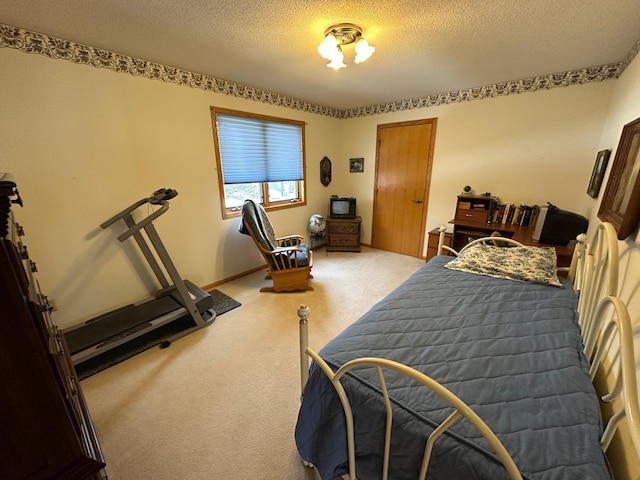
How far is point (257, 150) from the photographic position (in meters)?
3.47

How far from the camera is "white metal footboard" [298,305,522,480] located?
2.08 feet

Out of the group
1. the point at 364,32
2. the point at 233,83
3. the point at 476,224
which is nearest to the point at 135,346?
the point at 233,83

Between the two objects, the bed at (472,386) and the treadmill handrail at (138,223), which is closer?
the bed at (472,386)

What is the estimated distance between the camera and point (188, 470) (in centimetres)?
132

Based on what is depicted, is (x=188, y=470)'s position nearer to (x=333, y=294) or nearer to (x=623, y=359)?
(x=623, y=359)

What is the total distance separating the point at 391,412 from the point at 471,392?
0.31 meters

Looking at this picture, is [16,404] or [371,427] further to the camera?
[371,427]

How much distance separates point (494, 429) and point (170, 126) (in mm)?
3238

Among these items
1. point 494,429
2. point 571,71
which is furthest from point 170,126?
point 571,71

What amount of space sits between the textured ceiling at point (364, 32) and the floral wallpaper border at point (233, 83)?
72 millimetres

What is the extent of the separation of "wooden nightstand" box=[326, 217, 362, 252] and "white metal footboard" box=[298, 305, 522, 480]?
3.38 meters

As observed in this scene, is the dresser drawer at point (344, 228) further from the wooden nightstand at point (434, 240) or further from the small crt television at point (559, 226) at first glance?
the small crt television at point (559, 226)

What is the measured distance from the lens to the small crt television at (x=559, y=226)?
7.86 ft

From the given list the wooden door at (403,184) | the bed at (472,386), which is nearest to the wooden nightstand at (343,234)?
the wooden door at (403,184)
